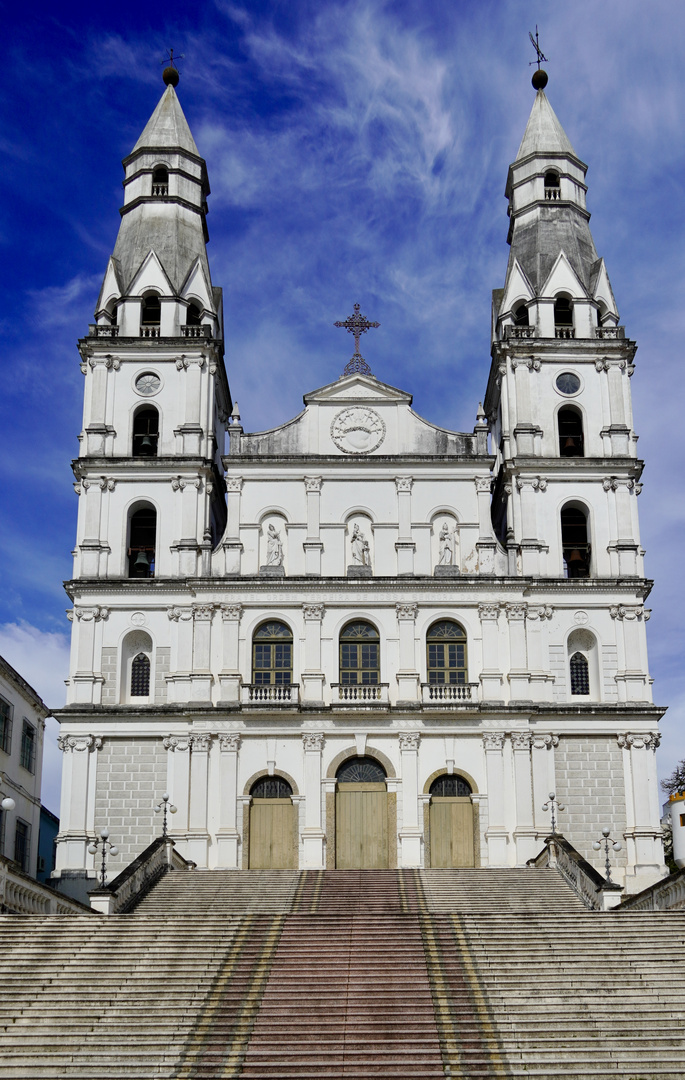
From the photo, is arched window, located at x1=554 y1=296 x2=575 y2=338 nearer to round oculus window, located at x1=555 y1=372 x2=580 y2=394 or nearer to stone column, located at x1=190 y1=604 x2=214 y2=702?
round oculus window, located at x1=555 y1=372 x2=580 y2=394

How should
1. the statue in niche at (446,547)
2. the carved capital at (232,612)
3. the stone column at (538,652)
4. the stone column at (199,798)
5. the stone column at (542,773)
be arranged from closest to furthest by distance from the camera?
the stone column at (199,798), the stone column at (542,773), the stone column at (538,652), the carved capital at (232,612), the statue in niche at (446,547)

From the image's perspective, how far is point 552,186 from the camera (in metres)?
52.3

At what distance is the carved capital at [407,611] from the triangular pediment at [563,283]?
1381 centimetres

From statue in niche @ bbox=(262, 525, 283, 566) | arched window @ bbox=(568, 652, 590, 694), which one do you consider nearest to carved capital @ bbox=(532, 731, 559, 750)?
arched window @ bbox=(568, 652, 590, 694)

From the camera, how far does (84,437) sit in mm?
46875

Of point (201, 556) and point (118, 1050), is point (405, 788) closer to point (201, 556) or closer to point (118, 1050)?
point (201, 556)

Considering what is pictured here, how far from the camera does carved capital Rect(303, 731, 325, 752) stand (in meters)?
42.6

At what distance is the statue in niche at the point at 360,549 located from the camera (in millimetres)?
45062

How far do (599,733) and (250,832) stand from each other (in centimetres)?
1210

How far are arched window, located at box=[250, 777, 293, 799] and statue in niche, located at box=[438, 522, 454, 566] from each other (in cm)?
931

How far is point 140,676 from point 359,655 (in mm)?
7638

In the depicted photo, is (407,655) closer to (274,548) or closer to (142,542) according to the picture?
(274,548)

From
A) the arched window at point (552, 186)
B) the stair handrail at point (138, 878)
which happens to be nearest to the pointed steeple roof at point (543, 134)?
the arched window at point (552, 186)

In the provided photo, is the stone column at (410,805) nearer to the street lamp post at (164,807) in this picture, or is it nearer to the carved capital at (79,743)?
the street lamp post at (164,807)
